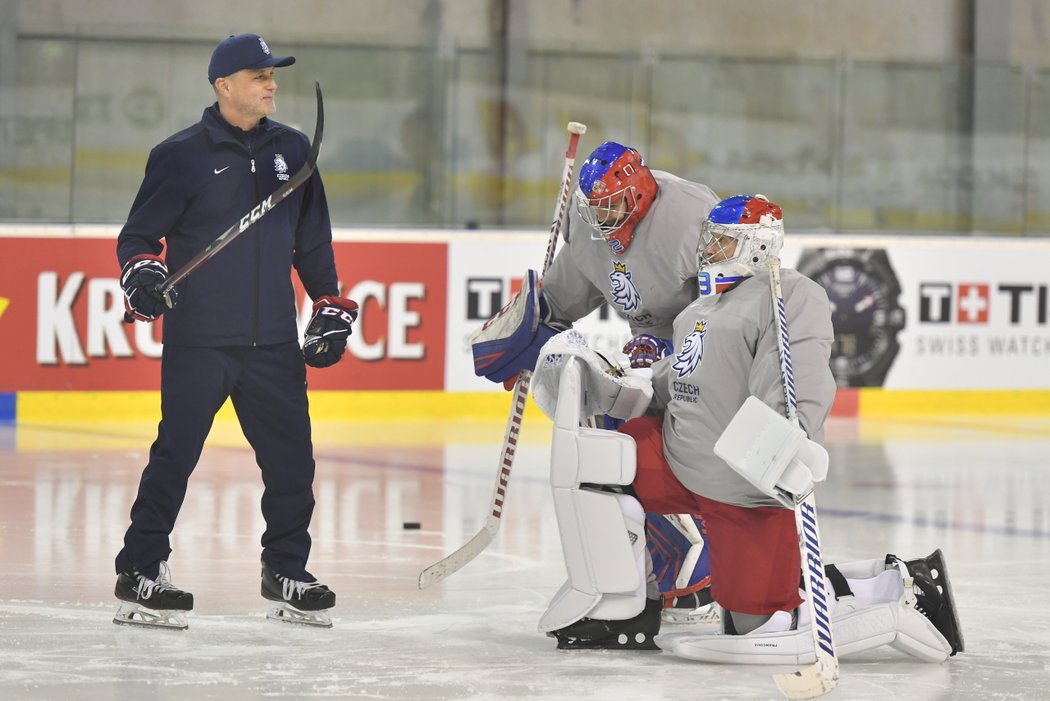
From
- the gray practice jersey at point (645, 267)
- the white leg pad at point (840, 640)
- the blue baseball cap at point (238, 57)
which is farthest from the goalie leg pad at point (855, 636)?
the blue baseball cap at point (238, 57)

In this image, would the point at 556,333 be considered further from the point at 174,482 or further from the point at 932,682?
the point at 932,682

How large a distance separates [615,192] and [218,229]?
3.29ft

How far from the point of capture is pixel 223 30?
11.2 meters

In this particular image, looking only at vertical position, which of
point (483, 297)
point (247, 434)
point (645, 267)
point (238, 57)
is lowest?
point (247, 434)

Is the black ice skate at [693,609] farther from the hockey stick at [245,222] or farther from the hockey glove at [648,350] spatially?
the hockey stick at [245,222]

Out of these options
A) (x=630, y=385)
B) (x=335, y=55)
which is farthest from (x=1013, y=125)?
(x=630, y=385)

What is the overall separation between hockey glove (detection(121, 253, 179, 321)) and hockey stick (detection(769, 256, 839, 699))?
57.6 inches

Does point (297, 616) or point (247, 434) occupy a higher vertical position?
point (247, 434)

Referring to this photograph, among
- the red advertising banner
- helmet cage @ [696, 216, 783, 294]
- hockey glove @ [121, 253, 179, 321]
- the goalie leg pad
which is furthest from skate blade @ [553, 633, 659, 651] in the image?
the red advertising banner

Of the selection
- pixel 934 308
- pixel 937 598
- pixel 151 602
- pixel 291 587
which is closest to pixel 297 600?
pixel 291 587

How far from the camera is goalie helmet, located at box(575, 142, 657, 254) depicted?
15.4 feet

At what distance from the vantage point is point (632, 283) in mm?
4871

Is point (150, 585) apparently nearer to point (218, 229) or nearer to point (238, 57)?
point (218, 229)

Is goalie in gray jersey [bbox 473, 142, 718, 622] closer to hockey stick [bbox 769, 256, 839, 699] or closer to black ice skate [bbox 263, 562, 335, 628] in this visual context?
hockey stick [bbox 769, 256, 839, 699]
